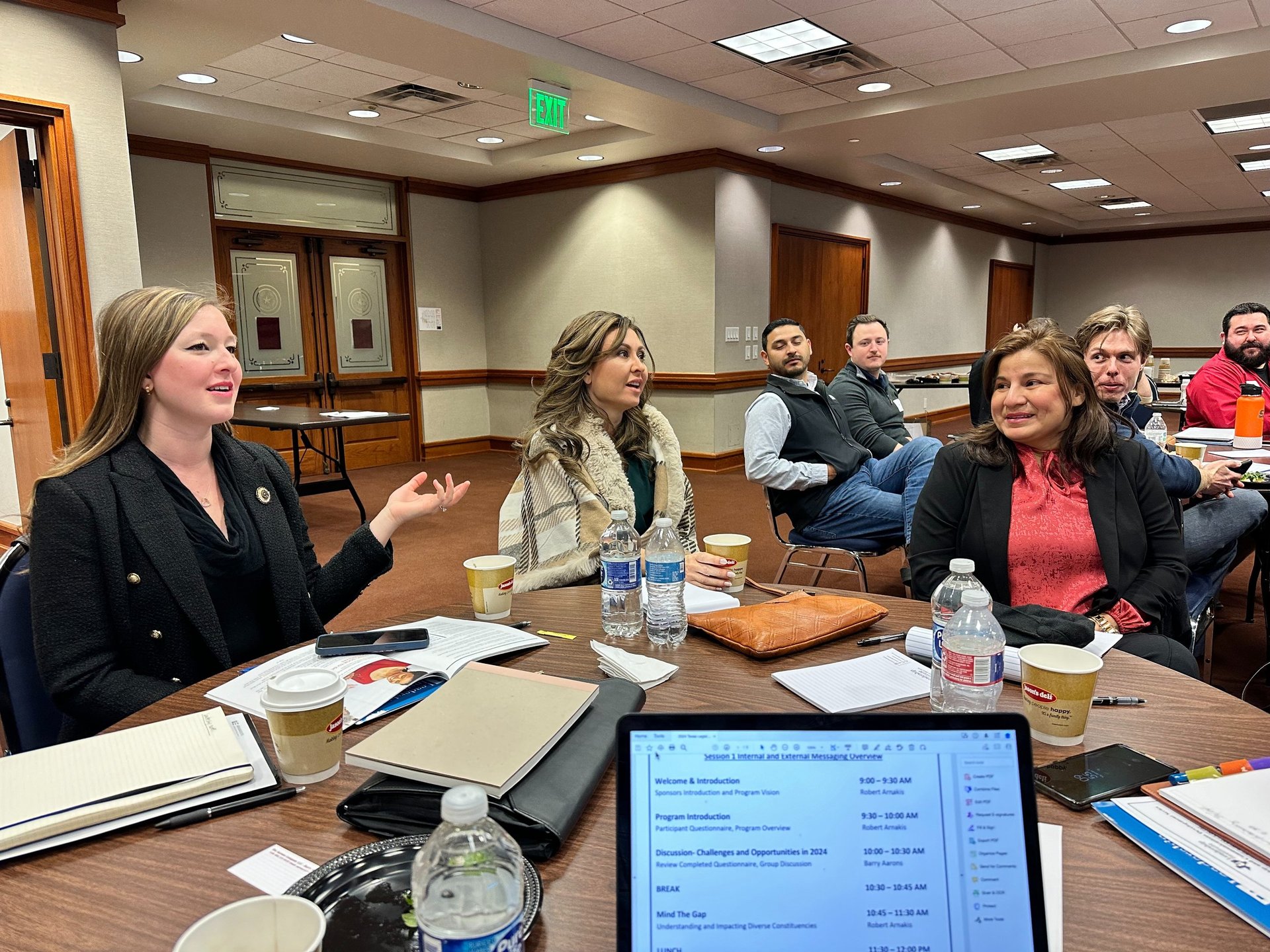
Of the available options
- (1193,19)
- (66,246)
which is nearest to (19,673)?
(66,246)

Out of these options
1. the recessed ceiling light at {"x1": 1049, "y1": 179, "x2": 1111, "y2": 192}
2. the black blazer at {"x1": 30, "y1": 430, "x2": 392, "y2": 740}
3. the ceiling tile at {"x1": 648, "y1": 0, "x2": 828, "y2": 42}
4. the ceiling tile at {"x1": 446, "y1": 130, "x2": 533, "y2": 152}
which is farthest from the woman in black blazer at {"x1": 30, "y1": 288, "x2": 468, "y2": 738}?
the recessed ceiling light at {"x1": 1049, "y1": 179, "x2": 1111, "y2": 192}

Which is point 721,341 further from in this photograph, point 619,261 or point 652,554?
point 652,554

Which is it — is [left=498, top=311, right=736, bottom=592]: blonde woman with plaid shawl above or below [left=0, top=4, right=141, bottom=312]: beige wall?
below

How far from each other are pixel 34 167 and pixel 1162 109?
6.90 m

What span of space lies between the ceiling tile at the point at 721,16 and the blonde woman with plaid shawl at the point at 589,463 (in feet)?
8.92

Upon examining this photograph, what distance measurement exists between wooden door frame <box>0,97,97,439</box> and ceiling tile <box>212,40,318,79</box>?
5.25 feet

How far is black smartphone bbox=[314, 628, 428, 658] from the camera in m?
1.42

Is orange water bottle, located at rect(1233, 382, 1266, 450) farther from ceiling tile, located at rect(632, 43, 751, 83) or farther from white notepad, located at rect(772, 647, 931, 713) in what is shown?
ceiling tile, located at rect(632, 43, 751, 83)

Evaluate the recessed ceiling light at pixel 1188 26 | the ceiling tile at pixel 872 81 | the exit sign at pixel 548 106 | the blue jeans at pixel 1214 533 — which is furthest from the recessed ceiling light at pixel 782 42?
the blue jeans at pixel 1214 533

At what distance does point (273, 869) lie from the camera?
87 cm

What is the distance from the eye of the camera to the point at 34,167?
3758 mm

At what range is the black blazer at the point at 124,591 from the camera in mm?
1378

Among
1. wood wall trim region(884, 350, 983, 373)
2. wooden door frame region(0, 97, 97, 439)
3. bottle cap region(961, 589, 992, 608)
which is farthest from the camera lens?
wood wall trim region(884, 350, 983, 373)

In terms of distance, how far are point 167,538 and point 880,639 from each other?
4.31 ft
